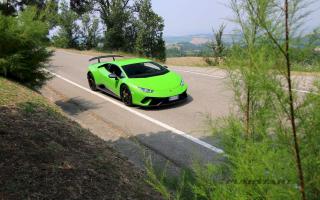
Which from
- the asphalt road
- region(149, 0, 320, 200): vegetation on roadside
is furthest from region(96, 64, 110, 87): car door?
region(149, 0, 320, 200): vegetation on roadside

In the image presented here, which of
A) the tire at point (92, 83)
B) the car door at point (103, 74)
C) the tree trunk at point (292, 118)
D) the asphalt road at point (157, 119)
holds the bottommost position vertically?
the asphalt road at point (157, 119)

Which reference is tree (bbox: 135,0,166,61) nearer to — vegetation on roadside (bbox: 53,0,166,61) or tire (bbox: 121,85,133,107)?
vegetation on roadside (bbox: 53,0,166,61)

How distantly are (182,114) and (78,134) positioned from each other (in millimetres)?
3631

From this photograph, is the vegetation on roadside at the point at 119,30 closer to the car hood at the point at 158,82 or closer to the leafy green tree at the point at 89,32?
the leafy green tree at the point at 89,32

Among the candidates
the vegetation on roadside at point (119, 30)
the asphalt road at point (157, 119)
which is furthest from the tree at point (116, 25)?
the asphalt road at point (157, 119)

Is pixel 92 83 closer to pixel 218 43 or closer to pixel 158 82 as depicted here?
pixel 158 82

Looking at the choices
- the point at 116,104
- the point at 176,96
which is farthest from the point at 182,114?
the point at 116,104

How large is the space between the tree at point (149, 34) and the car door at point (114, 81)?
21565 mm

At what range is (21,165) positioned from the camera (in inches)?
202

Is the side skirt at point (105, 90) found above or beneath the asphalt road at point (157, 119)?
Result: above

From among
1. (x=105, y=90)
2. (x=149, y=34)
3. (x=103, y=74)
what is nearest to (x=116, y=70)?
(x=103, y=74)

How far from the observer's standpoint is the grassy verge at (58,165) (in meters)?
4.72

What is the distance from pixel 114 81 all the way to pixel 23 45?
9.74 feet

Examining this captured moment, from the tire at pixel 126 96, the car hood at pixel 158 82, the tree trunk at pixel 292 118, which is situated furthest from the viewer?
the tire at pixel 126 96
